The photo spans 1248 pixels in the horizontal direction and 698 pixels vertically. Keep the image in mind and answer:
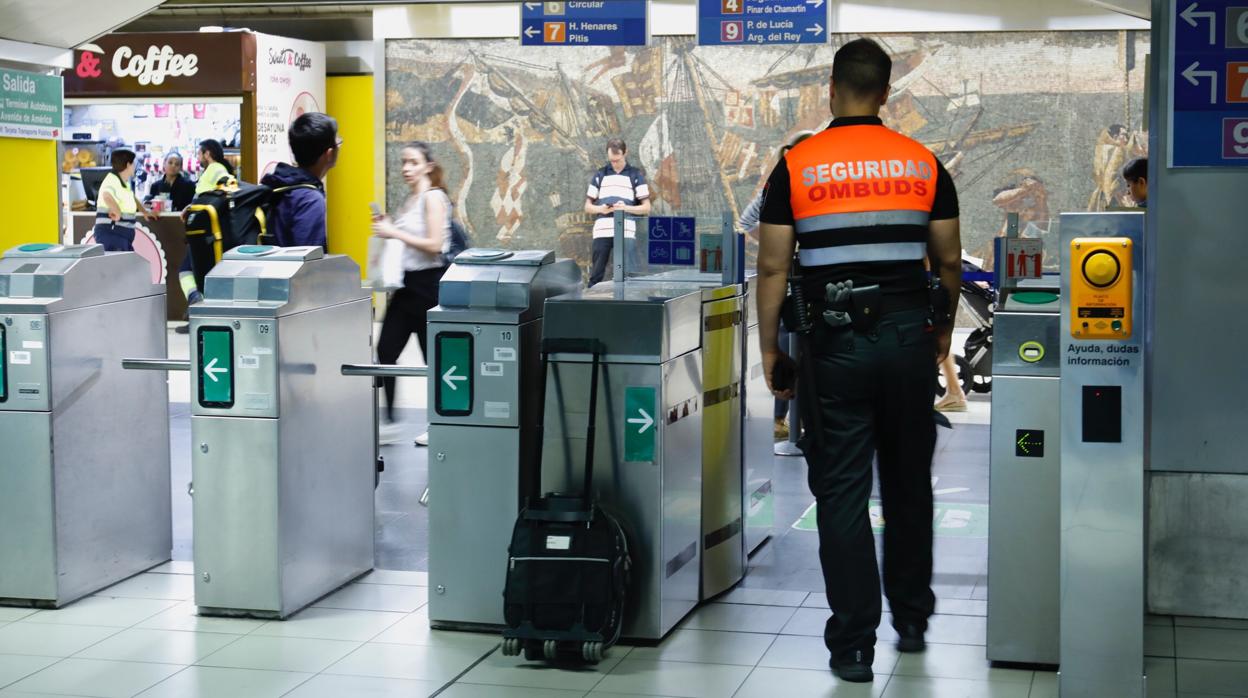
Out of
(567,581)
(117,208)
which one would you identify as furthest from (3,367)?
(117,208)

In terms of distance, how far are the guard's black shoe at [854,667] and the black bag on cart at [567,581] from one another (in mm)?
631

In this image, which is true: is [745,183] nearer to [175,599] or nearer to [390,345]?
[390,345]

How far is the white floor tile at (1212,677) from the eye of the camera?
400cm

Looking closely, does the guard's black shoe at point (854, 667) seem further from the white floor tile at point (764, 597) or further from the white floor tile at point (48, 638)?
the white floor tile at point (48, 638)

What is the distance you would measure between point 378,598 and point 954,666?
76.5 inches

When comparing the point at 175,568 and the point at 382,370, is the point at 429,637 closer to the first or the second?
the point at 382,370

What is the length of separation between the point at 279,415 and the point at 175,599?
83 centimetres

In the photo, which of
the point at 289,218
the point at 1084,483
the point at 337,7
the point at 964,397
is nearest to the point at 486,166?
the point at 337,7

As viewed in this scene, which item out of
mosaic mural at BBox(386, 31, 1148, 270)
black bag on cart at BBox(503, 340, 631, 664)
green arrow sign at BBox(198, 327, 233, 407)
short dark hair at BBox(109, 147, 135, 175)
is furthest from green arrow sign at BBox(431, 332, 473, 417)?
mosaic mural at BBox(386, 31, 1148, 270)

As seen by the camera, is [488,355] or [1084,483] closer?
[1084,483]

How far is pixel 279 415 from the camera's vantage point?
4656mm

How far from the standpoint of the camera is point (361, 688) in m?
4.05

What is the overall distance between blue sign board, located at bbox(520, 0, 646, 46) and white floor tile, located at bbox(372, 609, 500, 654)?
31.3ft

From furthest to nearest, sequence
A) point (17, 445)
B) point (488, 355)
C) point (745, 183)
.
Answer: point (745, 183), point (17, 445), point (488, 355)
